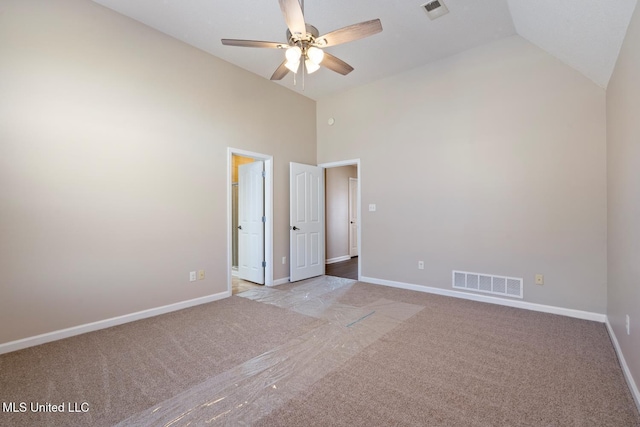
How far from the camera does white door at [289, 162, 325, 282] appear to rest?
196 inches

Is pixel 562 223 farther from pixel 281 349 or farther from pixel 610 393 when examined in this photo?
pixel 281 349

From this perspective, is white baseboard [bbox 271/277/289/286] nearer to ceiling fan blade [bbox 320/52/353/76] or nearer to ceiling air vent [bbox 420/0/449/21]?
ceiling fan blade [bbox 320/52/353/76]

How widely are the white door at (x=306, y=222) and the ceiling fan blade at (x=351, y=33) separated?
2633mm

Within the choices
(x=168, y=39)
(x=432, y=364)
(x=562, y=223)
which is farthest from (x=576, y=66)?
(x=168, y=39)

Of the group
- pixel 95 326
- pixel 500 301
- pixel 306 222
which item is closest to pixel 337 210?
pixel 306 222

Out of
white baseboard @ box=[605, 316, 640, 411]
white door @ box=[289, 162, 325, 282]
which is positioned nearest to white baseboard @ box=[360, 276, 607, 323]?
white baseboard @ box=[605, 316, 640, 411]

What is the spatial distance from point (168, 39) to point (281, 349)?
3.70 meters

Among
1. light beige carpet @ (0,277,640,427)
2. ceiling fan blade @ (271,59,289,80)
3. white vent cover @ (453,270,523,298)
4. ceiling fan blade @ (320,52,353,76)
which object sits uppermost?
ceiling fan blade @ (271,59,289,80)

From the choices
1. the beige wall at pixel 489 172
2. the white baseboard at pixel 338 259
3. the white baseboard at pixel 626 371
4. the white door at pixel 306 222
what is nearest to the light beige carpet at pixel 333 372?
the white baseboard at pixel 626 371

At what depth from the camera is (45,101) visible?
2.68 meters

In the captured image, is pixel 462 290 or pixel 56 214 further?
pixel 462 290

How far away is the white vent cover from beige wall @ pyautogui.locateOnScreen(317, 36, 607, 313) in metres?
0.08

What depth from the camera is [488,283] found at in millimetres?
3762

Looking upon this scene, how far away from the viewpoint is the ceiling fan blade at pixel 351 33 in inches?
89.8
